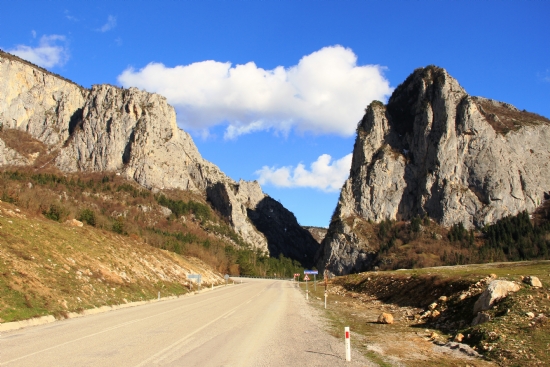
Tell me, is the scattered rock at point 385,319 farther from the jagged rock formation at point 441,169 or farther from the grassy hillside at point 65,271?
the jagged rock formation at point 441,169

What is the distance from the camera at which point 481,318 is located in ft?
52.4

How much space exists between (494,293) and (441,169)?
151971mm

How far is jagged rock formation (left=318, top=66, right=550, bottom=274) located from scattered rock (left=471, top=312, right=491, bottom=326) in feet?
462

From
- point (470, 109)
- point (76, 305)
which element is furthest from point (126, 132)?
point (76, 305)

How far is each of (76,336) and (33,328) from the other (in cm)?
360

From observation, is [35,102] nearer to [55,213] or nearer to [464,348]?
[55,213]

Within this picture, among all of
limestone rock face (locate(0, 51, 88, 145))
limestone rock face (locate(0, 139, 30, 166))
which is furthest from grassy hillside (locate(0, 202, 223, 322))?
limestone rock face (locate(0, 51, 88, 145))

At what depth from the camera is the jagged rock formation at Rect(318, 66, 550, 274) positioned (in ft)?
493

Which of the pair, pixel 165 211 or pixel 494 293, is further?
pixel 165 211

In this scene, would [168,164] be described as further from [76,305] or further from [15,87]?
[76,305]

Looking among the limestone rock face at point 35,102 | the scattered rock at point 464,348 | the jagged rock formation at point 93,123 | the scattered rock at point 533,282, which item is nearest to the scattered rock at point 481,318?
the scattered rock at point 464,348

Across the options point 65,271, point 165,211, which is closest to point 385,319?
point 65,271

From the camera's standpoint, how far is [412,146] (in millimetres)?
179500

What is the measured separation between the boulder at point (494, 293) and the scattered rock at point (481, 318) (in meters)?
0.81
